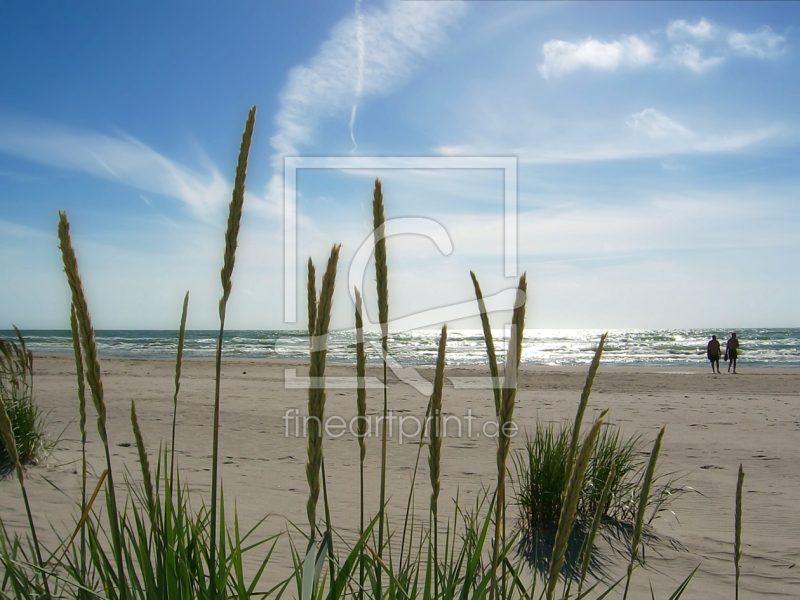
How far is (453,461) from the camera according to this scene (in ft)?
26.2

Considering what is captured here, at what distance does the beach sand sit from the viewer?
472cm

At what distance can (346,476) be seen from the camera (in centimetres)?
723

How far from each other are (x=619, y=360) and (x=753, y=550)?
1238 inches

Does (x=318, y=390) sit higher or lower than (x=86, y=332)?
lower

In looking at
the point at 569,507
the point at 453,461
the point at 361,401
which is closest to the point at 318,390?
the point at 361,401

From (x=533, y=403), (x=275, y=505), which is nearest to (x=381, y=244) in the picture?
(x=275, y=505)

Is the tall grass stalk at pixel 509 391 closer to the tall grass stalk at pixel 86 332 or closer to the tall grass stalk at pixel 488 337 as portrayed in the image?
the tall grass stalk at pixel 488 337

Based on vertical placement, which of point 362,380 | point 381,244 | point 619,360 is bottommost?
point 619,360

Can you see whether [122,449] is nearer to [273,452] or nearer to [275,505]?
[273,452]

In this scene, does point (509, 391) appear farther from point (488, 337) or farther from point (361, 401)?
point (361, 401)

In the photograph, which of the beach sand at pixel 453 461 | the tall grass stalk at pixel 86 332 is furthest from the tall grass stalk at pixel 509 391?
the beach sand at pixel 453 461

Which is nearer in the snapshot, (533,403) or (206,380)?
(533,403)

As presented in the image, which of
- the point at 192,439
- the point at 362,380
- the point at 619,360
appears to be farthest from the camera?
the point at 619,360

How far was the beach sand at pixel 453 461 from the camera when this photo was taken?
4.72 metres
